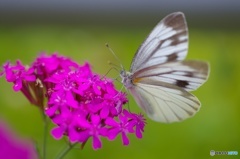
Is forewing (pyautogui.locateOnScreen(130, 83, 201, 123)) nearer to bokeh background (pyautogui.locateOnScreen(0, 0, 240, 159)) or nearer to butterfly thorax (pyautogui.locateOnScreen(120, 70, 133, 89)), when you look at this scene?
butterfly thorax (pyautogui.locateOnScreen(120, 70, 133, 89))

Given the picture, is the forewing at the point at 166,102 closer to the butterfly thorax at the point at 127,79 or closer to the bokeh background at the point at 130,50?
the butterfly thorax at the point at 127,79

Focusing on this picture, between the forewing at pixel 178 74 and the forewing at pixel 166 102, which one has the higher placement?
the forewing at pixel 178 74

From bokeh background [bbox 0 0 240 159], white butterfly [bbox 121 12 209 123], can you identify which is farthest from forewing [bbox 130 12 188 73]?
bokeh background [bbox 0 0 240 159]

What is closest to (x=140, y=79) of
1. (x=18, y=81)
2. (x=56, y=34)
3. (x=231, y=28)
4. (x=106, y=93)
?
(x=106, y=93)

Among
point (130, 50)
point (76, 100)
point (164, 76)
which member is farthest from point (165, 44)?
point (130, 50)

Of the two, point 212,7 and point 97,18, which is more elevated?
point 97,18

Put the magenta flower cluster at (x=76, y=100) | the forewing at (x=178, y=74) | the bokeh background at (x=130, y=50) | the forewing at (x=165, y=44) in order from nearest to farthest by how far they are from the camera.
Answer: the magenta flower cluster at (x=76, y=100)
the forewing at (x=178, y=74)
the forewing at (x=165, y=44)
the bokeh background at (x=130, y=50)

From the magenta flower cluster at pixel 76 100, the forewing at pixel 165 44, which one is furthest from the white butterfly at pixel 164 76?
the magenta flower cluster at pixel 76 100

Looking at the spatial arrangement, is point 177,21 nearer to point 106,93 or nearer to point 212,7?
point 106,93
